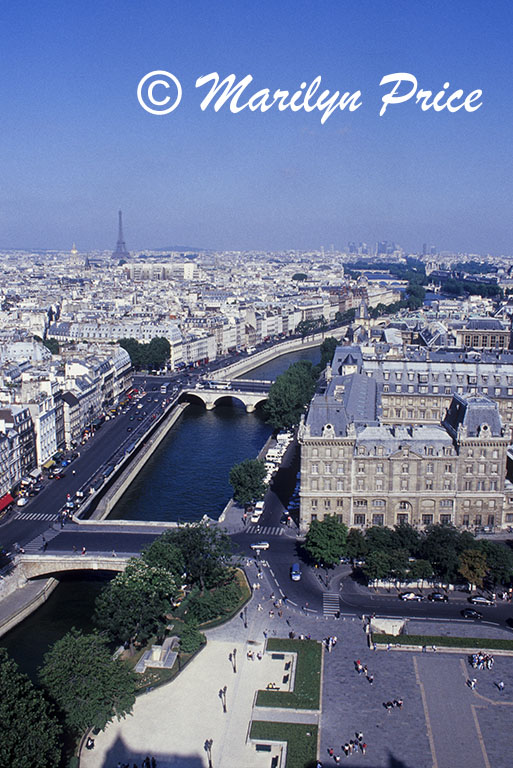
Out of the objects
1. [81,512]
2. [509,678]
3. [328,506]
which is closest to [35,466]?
[81,512]

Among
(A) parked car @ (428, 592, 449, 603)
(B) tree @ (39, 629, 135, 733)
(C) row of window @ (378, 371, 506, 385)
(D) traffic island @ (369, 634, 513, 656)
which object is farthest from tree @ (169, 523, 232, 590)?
(C) row of window @ (378, 371, 506, 385)

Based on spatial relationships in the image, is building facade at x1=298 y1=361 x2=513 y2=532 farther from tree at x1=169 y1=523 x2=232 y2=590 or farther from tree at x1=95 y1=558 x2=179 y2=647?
tree at x1=95 y1=558 x2=179 y2=647

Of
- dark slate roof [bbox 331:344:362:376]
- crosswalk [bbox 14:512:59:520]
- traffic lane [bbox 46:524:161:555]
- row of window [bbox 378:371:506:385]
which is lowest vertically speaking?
traffic lane [bbox 46:524:161:555]

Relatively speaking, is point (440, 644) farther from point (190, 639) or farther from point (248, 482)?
point (248, 482)

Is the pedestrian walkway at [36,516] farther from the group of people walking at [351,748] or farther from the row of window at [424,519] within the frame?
the group of people walking at [351,748]

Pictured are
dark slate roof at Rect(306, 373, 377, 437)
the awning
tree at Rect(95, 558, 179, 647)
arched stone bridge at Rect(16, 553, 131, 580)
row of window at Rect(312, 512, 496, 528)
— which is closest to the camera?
tree at Rect(95, 558, 179, 647)

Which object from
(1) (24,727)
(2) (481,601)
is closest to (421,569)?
(2) (481,601)

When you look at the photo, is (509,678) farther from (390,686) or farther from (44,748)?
(44,748)
